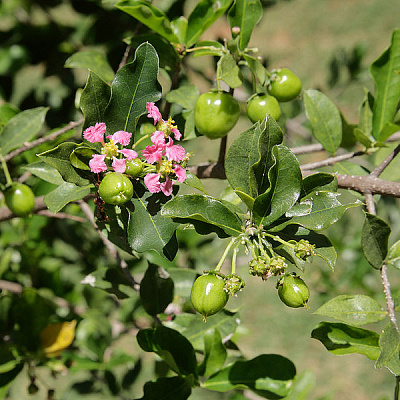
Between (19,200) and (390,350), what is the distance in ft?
3.48

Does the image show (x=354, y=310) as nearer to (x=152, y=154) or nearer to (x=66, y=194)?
(x=152, y=154)

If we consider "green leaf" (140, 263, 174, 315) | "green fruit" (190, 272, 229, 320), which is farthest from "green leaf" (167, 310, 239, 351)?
"green fruit" (190, 272, 229, 320)

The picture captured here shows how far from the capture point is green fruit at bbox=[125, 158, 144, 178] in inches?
37.9

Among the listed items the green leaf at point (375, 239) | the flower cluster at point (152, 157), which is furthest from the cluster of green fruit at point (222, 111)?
the green leaf at point (375, 239)

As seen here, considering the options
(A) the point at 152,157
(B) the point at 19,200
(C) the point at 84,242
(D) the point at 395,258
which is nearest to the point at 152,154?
(A) the point at 152,157

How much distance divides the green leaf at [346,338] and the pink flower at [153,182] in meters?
0.50

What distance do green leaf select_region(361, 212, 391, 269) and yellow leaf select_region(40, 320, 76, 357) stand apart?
110 centimetres

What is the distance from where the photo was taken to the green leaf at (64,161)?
92 cm

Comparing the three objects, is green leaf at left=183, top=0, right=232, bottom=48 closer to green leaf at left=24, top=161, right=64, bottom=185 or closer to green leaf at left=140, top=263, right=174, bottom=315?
green leaf at left=24, top=161, right=64, bottom=185

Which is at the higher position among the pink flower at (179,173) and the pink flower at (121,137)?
the pink flower at (121,137)

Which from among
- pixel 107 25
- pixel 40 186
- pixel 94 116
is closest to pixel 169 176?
pixel 94 116

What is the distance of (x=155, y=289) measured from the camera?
1.31 metres

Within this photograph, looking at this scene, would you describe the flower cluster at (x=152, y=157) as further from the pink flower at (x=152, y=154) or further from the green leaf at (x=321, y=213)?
the green leaf at (x=321, y=213)

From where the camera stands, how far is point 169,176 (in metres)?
0.98
